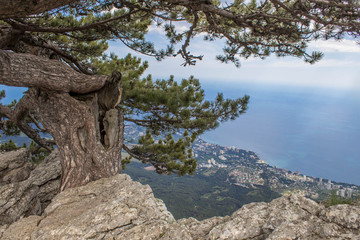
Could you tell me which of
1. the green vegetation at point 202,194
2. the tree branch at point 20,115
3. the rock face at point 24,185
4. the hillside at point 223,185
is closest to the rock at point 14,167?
the rock face at point 24,185

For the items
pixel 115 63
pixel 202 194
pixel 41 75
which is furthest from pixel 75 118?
pixel 202 194

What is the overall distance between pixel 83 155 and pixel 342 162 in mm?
129186

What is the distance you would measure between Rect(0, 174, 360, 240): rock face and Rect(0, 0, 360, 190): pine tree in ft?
3.05

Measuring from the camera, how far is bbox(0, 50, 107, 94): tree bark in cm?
277

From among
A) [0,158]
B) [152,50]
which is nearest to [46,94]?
[0,158]

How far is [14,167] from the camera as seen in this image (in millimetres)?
4590

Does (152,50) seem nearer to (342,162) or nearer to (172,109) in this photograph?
(172,109)

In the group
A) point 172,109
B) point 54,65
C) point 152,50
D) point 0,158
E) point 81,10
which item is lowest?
point 0,158

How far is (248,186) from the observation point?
41719 mm

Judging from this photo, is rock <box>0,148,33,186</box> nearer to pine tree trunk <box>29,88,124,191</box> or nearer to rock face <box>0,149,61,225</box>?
rock face <box>0,149,61,225</box>

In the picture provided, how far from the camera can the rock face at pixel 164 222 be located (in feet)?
6.23

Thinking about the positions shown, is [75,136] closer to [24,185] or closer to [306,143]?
[24,185]

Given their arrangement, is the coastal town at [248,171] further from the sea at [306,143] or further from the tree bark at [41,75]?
the tree bark at [41,75]

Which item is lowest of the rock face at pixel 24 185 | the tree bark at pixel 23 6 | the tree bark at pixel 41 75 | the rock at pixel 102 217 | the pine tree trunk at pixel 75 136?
the rock face at pixel 24 185
